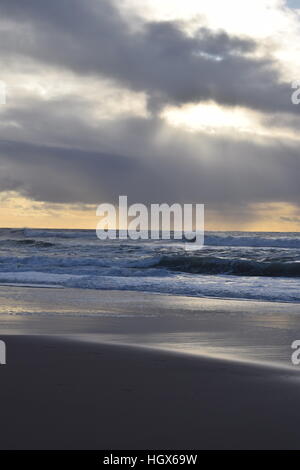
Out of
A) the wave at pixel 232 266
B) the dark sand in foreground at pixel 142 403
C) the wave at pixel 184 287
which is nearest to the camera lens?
the dark sand in foreground at pixel 142 403

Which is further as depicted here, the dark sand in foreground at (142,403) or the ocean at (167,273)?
the ocean at (167,273)

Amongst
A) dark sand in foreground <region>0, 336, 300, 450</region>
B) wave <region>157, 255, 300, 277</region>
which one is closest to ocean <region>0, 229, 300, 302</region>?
wave <region>157, 255, 300, 277</region>

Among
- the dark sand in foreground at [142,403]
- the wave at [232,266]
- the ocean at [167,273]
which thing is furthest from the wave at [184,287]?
the dark sand in foreground at [142,403]

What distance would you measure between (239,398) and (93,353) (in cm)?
214

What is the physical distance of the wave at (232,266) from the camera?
25.1 meters

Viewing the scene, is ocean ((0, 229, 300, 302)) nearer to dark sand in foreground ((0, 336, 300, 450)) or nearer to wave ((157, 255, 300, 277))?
wave ((157, 255, 300, 277))

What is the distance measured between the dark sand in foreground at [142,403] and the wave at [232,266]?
19127mm

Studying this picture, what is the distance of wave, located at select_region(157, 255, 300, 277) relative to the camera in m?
25.1

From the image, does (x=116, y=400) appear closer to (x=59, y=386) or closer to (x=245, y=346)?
(x=59, y=386)

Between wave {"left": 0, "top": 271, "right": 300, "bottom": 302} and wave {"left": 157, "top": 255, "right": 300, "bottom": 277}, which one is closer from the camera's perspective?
wave {"left": 0, "top": 271, "right": 300, "bottom": 302}

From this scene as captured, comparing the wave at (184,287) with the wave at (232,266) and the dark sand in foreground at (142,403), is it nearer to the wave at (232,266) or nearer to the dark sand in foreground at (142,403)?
the wave at (232,266)

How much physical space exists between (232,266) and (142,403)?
2213 cm

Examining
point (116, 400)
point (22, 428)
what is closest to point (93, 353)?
point (116, 400)

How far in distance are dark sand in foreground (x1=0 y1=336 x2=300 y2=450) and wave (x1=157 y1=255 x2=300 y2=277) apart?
19.1 meters
